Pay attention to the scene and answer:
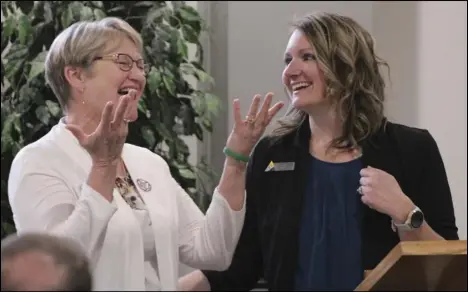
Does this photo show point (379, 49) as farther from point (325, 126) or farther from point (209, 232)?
point (209, 232)

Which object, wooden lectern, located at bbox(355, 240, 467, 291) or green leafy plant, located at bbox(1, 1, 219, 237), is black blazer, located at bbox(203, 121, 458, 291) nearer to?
wooden lectern, located at bbox(355, 240, 467, 291)

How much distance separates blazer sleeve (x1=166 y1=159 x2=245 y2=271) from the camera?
75.5 inches

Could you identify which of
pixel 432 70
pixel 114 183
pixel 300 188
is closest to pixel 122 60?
pixel 114 183

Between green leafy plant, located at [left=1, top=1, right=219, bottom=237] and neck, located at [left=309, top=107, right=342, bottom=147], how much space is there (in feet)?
3.76

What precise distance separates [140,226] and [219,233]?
227 millimetres

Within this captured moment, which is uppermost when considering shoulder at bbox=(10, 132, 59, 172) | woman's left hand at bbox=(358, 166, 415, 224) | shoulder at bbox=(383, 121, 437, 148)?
shoulder at bbox=(10, 132, 59, 172)

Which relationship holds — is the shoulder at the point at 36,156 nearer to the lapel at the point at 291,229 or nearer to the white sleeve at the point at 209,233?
the white sleeve at the point at 209,233

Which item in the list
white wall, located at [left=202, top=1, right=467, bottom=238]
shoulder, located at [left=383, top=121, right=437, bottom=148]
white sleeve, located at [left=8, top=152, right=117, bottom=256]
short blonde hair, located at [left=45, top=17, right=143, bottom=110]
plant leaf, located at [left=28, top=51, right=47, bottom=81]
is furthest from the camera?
white wall, located at [left=202, top=1, right=467, bottom=238]

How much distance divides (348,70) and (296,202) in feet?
1.25

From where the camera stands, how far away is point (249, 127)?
190 centimetres

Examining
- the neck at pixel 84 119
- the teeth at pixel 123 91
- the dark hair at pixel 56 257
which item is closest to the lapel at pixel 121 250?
the neck at pixel 84 119

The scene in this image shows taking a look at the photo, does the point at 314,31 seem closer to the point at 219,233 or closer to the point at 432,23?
the point at 219,233

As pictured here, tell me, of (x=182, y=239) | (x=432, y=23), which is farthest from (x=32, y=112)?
(x=432, y=23)

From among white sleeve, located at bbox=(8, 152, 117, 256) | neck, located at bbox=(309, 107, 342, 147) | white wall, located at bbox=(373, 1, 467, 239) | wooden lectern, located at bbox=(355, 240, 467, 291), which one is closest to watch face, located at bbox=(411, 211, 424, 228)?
neck, located at bbox=(309, 107, 342, 147)
